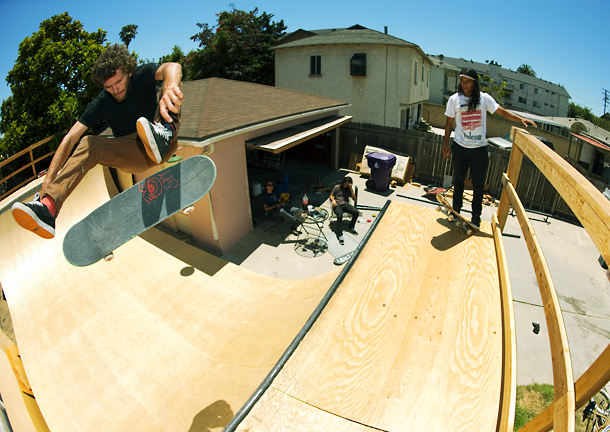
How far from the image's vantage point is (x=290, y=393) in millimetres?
1902

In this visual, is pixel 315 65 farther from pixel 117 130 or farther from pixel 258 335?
pixel 258 335

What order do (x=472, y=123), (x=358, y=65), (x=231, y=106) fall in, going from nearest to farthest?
(x=472, y=123), (x=231, y=106), (x=358, y=65)

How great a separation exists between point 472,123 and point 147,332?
539 centimetres

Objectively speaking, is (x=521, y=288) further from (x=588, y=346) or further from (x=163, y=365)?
(x=163, y=365)

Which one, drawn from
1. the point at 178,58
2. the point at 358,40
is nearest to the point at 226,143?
the point at 358,40

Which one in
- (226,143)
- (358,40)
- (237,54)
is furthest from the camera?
(237,54)

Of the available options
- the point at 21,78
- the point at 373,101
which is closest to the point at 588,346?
the point at 373,101

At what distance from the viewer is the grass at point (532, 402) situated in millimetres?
4199

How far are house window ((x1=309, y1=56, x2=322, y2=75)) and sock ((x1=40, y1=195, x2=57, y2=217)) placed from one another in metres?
18.3

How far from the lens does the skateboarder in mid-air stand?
9.91ft

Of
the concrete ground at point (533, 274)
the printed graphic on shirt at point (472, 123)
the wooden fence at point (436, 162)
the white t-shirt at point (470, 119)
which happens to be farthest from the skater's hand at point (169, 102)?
the wooden fence at point (436, 162)

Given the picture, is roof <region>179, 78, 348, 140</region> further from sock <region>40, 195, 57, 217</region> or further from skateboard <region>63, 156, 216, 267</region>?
sock <region>40, 195, 57, 217</region>

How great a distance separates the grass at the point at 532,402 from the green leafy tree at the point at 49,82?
1689 centimetres

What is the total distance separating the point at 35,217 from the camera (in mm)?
2959
